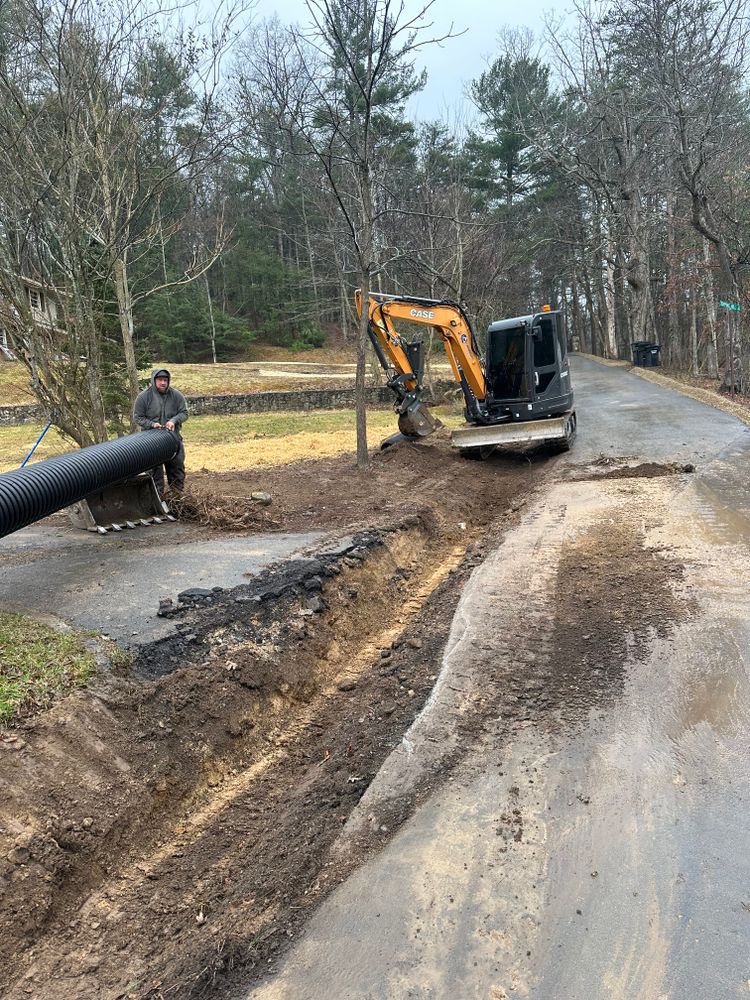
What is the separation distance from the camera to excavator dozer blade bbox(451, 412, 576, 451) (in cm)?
1156

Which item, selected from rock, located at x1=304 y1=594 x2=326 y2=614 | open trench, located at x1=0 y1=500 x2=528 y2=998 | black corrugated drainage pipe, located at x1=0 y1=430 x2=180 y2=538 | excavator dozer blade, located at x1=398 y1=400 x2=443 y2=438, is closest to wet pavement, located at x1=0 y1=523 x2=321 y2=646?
open trench, located at x1=0 y1=500 x2=528 y2=998

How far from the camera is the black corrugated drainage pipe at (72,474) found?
5137 mm

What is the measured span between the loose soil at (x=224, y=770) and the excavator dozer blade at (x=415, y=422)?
6.18 meters

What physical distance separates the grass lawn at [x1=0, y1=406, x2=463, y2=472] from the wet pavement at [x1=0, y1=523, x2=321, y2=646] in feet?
15.7

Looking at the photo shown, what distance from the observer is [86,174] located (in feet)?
32.0

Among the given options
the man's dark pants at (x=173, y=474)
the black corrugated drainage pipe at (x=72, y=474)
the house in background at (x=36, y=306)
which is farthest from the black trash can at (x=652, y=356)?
the black corrugated drainage pipe at (x=72, y=474)

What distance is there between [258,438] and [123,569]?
10.4m

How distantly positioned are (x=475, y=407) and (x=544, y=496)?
340 centimetres

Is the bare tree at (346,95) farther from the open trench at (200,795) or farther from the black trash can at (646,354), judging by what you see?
the black trash can at (646,354)

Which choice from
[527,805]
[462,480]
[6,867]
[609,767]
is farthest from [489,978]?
[462,480]

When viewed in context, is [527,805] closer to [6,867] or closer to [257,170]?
[6,867]

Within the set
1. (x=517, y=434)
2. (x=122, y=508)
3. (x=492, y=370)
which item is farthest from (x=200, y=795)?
(x=492, y=370)

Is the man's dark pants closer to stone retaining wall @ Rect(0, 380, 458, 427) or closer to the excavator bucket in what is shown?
the excavator bucket

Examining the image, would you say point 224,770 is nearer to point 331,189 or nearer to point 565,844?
point 565,844
